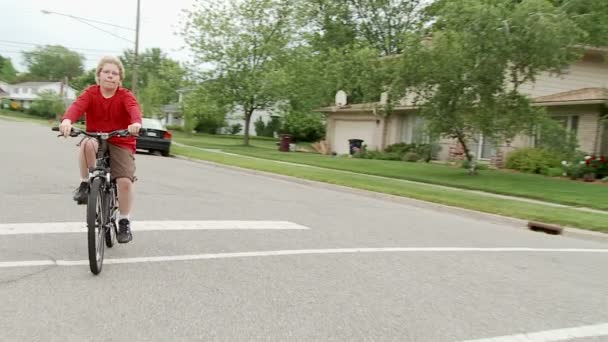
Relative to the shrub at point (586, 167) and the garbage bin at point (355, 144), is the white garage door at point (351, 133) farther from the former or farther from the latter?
the shrub at point (586, 167)

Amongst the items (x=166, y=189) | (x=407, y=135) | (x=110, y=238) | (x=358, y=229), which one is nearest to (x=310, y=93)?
(x=407, y=135)

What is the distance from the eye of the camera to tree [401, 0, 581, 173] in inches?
639

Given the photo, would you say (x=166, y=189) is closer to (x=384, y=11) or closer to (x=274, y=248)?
(x=274, y=248)

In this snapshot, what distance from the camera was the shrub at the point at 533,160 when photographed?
21469mm

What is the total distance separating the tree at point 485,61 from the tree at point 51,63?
5210 inches

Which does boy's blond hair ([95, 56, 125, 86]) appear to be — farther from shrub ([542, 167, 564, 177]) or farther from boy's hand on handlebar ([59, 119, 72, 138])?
shrub ([542, 167, 564, 177])

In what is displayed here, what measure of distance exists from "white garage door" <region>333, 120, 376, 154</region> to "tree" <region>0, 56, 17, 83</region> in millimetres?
→ 125795

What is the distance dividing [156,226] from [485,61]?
498 inches

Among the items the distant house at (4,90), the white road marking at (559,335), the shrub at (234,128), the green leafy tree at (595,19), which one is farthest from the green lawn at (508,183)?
the distant house at (4,90)

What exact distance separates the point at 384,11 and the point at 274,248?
1621 inches

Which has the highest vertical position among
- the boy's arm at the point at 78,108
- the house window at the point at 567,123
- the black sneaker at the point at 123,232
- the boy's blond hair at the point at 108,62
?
the house window at the point at 567,123

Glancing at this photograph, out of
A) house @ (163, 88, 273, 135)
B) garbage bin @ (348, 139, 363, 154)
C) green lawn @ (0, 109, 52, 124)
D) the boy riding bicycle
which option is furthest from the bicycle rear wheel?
green lawn @ (0, 109, 52, 124)

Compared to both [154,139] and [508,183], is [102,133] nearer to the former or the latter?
[508,183]

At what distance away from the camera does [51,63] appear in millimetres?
135000
